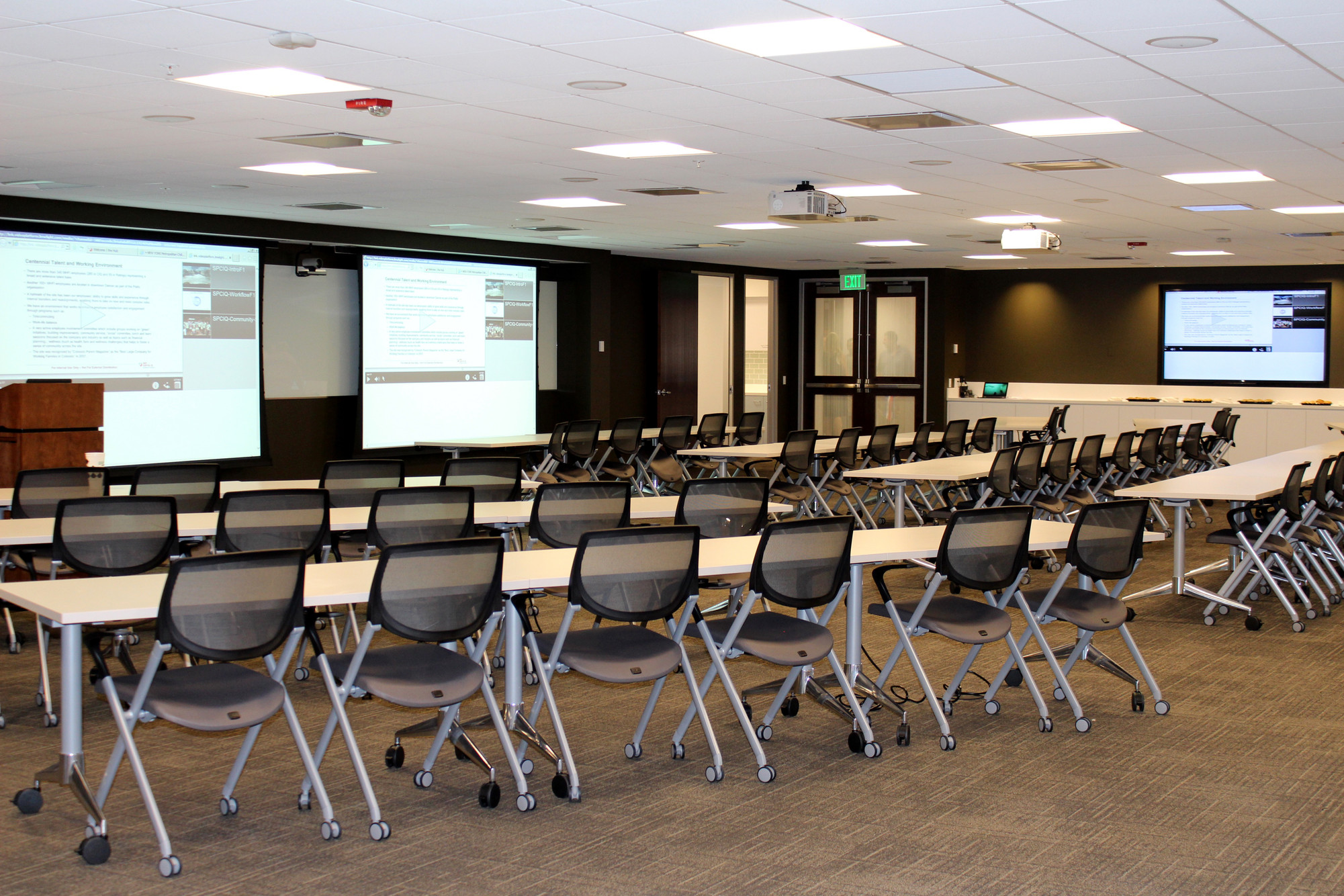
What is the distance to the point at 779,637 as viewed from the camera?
4977 mm

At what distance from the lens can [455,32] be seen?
4.85 metres

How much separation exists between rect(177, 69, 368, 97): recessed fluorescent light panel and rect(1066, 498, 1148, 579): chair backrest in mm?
3676

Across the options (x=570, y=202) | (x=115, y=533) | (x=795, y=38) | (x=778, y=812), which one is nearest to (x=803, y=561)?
(x=778, y=812)

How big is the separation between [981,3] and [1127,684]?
335cm

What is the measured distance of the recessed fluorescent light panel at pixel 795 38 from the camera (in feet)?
15.5

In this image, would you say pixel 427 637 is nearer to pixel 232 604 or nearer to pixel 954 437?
pixel 232 604

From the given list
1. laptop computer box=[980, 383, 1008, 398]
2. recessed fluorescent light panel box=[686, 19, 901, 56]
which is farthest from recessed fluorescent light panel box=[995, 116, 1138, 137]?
laptop computer box=[980, 383, 1008, 398]

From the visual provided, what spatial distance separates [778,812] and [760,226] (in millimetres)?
8861

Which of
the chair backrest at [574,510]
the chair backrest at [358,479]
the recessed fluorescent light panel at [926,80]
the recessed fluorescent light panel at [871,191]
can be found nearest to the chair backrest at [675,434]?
the recessed fluorescent light panel at [871,191]

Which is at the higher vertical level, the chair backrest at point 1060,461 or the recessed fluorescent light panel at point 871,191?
the recessed fluorescent light panel at point 871,191

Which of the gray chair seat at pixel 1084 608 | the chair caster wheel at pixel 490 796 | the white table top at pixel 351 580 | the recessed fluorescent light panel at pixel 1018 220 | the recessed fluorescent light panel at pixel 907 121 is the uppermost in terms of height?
the recessed fluorescent light panel at pixel 1018 220

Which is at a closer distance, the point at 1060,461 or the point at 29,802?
the point at 29,802

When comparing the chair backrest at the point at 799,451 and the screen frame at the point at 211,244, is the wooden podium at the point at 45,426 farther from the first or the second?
the chair backrest at the point at 799,451

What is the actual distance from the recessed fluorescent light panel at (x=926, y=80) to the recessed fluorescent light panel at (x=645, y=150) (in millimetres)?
1907
